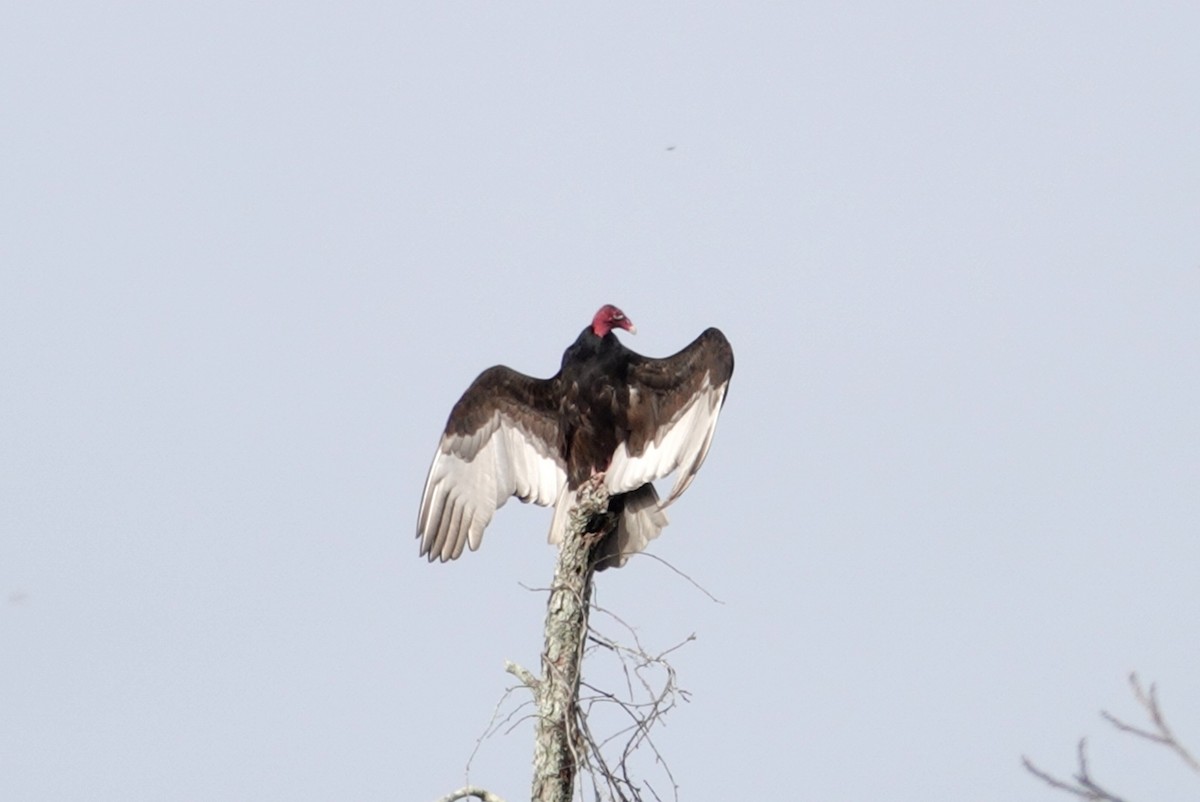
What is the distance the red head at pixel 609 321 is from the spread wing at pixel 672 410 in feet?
0.56

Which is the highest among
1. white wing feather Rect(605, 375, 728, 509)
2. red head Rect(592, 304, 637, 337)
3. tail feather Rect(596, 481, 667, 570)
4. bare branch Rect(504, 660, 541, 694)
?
red head Rect(592, 304, 637, 337)

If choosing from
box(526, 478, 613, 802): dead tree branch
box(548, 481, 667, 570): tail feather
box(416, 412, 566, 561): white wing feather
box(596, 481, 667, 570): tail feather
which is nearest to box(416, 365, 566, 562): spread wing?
box(416, 412, 566, 561): white wing feather

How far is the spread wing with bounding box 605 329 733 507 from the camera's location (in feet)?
19.5

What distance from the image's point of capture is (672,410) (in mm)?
6121

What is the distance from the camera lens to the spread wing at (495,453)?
6.36 metres

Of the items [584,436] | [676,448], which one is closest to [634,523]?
[676,448]

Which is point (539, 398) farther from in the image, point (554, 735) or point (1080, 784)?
point (1080, 784)

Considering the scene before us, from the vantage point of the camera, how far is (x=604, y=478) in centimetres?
609

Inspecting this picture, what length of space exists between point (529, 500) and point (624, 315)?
80 cm

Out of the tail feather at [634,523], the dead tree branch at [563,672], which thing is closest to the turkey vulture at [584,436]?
the tail feather at [634,523]

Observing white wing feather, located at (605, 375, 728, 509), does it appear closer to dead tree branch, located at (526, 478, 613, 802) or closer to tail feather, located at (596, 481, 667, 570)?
tail feather, located at (596, 481, 667, 570)

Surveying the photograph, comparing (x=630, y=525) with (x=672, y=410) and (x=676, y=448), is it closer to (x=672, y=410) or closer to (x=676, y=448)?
(x=676, y=448)

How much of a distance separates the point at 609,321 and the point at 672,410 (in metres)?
0.45

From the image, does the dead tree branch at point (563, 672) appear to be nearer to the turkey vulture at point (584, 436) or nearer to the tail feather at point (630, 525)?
the tail feather at point (630, 525)
